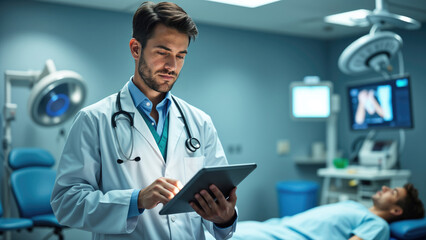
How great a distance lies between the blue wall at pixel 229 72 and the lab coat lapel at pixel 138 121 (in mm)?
2390

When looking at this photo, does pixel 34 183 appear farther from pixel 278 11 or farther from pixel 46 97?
pixel 278 11

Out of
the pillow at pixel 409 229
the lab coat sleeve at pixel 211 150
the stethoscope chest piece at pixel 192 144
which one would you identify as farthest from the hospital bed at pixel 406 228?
the stethoscope chest piece at pixel 192 144

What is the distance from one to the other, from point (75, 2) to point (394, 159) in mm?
3028

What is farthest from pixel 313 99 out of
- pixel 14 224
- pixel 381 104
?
pixel 14 224

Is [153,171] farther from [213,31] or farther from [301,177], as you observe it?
[301,177]

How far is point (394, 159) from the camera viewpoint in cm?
380

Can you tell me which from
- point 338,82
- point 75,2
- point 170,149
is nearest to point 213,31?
point 75,2

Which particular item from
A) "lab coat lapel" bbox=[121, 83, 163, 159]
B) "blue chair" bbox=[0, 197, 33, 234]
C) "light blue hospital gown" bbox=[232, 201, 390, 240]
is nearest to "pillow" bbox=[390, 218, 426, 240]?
"light blue hospital gown" bbox=[232, 201, 390, 240]

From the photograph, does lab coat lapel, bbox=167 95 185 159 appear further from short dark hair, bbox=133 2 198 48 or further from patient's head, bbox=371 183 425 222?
patient's head, bbox=371 183 425 222

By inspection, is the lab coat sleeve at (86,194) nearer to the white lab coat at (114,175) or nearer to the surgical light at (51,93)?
the white lab coat at (114,175)

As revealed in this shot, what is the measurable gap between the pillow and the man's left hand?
1.75 m

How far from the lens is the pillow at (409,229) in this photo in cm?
252

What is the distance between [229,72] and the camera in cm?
437

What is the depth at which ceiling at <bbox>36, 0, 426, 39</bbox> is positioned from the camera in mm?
3461
